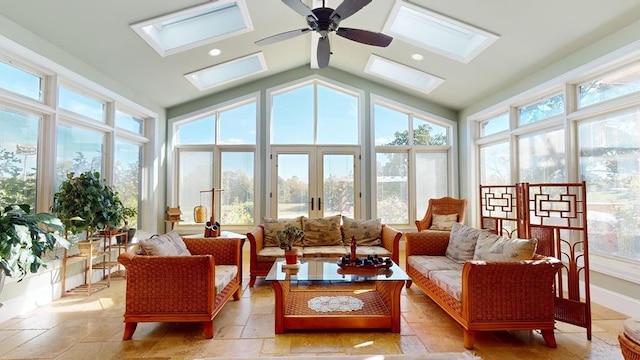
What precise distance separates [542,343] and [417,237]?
65.8 inches

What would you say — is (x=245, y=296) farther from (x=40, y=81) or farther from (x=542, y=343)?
(x=40, y=81)

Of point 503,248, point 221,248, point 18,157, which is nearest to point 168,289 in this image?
point 221,248

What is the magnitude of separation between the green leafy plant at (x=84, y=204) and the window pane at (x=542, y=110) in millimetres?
5785

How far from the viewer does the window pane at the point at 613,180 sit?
3.35 meters

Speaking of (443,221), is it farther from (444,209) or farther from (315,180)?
(315,180)

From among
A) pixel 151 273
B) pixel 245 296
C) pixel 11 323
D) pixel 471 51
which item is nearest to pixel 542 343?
pixel 245 296

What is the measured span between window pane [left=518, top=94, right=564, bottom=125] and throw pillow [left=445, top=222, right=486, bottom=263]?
81.5 inches

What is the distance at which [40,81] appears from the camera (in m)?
3.69

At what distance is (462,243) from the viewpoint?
145 inches

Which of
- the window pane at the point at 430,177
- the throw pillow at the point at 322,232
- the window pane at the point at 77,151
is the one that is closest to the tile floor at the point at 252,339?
the throw pillow at the point at 322,232

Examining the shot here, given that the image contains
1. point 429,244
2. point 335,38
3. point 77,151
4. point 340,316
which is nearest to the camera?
→ point 340,316

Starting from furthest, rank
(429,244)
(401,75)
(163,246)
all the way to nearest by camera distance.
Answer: (401,75), (429,244), (163,246)

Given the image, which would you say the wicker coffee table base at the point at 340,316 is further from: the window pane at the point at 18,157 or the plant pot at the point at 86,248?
the window pane at the point at 18,157

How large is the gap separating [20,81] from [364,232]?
443cm
